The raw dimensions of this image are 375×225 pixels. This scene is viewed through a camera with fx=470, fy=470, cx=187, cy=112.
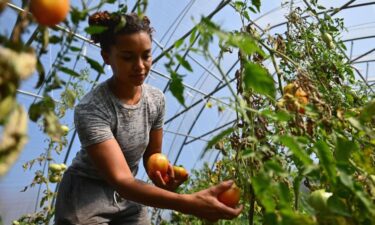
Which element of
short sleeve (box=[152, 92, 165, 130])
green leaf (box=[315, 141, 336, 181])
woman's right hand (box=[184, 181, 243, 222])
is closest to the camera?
green leaf (box=[315, 141, 336, 181])

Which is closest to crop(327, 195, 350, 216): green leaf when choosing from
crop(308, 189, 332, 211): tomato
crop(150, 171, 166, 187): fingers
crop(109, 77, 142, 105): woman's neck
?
crop(308, 189, 332, 211): tomato

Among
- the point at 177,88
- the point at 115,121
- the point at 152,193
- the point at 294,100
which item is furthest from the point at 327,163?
the point at 115,121

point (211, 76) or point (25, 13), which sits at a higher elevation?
point (211, 76)

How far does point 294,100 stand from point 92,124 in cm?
92

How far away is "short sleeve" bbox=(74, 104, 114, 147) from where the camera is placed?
1.60 meters

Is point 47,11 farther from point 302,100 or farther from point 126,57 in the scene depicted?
point 126,57

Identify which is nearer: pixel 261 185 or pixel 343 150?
pixel 261 185

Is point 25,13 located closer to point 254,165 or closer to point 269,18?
point 254,165

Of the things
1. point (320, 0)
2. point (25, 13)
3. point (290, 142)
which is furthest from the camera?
point (320, 0)

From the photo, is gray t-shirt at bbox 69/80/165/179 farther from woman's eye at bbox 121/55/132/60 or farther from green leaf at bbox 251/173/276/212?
green leaf at bbox 251/173/276/212

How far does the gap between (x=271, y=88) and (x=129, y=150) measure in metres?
1.12

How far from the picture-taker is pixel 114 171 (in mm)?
1457

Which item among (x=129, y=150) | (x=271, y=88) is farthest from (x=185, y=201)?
(x=129, y=150)

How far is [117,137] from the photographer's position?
1853mm
